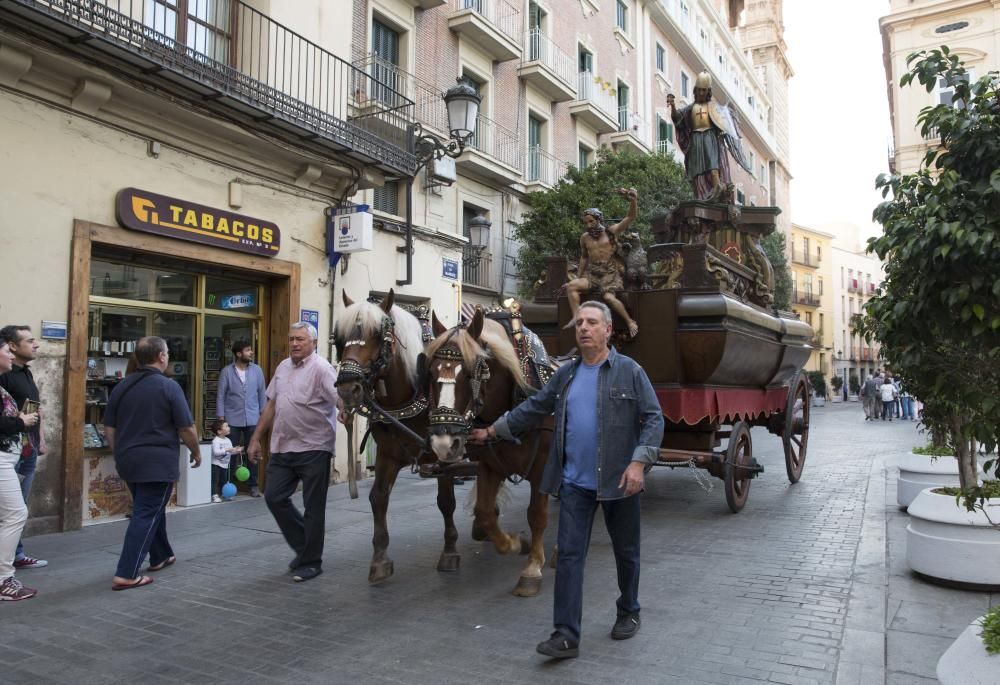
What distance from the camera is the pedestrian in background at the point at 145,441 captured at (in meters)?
5.06

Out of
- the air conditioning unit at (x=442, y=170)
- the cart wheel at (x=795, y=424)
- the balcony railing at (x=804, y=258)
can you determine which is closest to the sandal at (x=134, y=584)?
the cart wheel at (x=795, y=424)

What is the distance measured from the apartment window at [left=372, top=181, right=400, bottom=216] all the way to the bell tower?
36656 millimetres

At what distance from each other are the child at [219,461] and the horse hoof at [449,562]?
13.8 ft

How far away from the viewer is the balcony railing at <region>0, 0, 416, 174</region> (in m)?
6.71

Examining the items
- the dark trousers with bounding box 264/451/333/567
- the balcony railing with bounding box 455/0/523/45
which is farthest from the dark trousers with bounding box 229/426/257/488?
the balcony railing with bounding box 455/0/523/45

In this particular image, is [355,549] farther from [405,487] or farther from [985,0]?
[985,0]

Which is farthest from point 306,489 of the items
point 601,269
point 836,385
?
point 836,385

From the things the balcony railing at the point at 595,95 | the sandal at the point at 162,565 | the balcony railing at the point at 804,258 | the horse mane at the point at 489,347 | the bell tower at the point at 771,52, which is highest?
the bell tower at the point at 771,52

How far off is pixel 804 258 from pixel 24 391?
57.0 meters

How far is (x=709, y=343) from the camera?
6637 mm

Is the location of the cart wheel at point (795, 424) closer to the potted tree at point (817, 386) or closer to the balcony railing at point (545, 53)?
the balcony railing at point (545, 53)

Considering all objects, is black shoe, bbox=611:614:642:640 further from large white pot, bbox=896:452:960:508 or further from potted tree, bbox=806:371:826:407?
potted tree, bbox=806:371:826:407

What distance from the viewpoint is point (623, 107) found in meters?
24.5

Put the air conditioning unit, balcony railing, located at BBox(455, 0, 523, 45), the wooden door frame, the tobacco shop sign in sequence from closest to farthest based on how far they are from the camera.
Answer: the wooden door frame
the tobacco shop sign
the air conditioning unit
balcony railing, located at BBox(455, 0, 523, 45)
